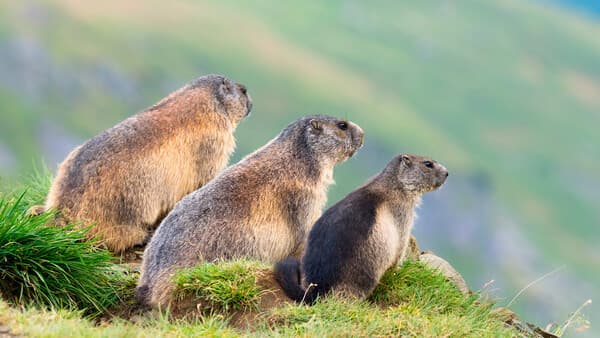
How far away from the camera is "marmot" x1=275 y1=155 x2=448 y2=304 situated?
9961mm

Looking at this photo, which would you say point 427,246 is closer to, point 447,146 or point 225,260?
point 447,146

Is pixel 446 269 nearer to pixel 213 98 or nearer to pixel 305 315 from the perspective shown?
pixel 305 315

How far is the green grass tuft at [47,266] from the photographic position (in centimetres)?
1005

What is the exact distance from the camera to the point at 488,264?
146m

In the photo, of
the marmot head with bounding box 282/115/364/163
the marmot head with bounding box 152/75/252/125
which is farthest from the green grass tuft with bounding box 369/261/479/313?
the marmot head with bounding box 152/75/252/125

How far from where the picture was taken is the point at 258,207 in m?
11.1

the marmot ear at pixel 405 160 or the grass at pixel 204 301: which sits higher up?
the marmot ear at pixel 405 160

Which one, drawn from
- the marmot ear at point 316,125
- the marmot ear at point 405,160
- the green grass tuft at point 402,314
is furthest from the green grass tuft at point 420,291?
the marmot ear at point 316,125

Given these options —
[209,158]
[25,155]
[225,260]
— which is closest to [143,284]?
[225,260]

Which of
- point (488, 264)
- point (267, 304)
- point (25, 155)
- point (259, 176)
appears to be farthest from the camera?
point (488, 264)

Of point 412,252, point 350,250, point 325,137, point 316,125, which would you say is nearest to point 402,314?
point 350,250

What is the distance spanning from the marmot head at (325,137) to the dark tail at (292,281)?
1956 millimetres

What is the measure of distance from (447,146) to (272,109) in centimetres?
2996

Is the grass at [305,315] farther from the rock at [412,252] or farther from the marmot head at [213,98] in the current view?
the marmot head at [213,98]
